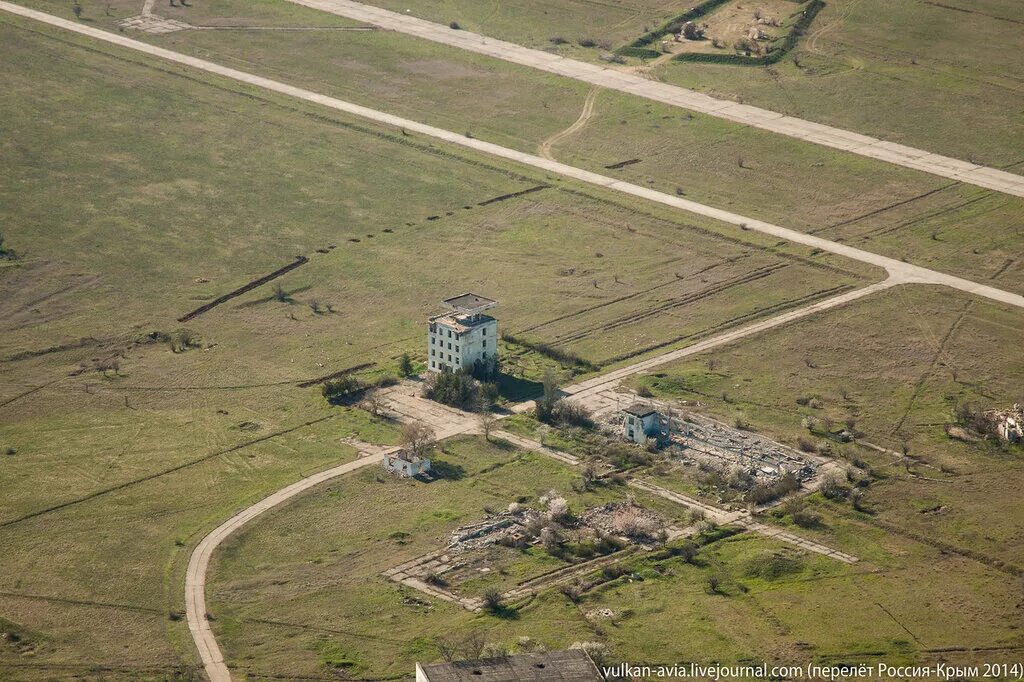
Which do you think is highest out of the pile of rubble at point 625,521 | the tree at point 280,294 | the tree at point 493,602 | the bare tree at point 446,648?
the pile of rubble at point 625,521

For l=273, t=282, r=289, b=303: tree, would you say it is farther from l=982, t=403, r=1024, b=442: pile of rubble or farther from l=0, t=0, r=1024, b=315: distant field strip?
l=982, t=403, r=1024, b=442: pile of rubble

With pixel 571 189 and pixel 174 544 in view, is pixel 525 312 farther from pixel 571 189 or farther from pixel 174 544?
pixel 174 544

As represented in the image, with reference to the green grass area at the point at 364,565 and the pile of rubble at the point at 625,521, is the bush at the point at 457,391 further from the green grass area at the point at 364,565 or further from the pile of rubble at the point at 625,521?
the pile of rubble at the point at 625,521

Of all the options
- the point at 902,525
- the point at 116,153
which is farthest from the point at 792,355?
the point at 116,153

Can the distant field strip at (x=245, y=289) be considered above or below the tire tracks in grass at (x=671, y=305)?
below

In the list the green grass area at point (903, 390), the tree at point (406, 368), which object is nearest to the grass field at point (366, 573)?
the tree at point (406, 368)

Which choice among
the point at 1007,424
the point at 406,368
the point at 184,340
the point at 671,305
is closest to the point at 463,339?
the point at 406,368
